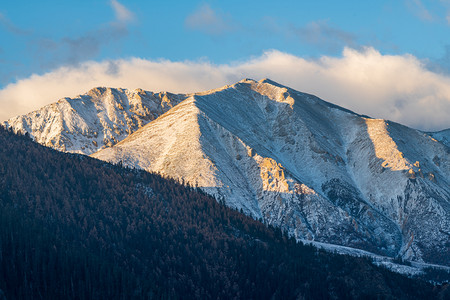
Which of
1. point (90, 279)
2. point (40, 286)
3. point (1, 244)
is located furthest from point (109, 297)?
point (1, 244)

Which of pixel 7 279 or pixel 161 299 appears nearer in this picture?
pixel 7 279

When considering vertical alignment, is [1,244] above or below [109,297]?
above

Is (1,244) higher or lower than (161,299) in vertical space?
higher

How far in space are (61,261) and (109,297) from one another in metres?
18.7

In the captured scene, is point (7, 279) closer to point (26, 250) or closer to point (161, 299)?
point (26, 250)

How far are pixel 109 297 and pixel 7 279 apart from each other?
94.4ft

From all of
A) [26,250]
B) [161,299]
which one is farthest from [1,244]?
[161,299]

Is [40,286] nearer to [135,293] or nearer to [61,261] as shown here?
[61,261]

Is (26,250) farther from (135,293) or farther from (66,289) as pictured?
(135,293)

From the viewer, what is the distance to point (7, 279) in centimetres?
18312

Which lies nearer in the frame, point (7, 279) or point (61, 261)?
point (7, 279)

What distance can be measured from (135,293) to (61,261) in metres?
24.0

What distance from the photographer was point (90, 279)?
194 metres

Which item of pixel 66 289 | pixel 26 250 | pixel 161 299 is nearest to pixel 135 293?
pixel 161 299
